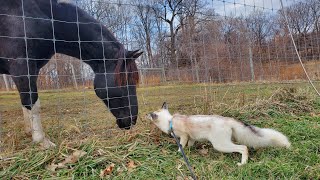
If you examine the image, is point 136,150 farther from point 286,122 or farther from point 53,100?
point 53,100

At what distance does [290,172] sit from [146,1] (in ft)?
10.9

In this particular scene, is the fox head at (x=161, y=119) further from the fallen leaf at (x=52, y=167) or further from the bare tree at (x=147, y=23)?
the bare tree at (x=147, y=23)

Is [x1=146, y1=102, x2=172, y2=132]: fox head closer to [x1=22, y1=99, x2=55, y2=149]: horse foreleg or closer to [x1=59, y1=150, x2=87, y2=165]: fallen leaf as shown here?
[x1=59, y1=150, x2=87, y2=165]: fallen leaf

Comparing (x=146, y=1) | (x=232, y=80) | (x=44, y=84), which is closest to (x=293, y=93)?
(x=232, y=80)

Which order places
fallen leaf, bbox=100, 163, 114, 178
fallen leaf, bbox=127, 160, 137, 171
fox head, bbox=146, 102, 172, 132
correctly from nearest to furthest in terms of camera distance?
fallen leaf, bbox=100, 163, 114, 178 → fallen leaf, bbox=127, 160, 137, 171 → fox head, bbox=146, 102, 172, 132

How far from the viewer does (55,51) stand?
3.35 m

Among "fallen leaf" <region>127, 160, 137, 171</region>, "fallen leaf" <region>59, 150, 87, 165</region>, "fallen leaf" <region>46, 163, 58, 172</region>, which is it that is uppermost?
"fallen leaf" <region>59, 150, 87, 165</region>

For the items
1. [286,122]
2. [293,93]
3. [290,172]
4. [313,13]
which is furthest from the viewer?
[313,13]

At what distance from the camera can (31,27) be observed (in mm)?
3369

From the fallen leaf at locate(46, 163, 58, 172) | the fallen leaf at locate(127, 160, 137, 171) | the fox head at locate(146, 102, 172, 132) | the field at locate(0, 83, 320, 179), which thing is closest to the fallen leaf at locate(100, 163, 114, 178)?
the field at locate(0, 83, 320, 179)

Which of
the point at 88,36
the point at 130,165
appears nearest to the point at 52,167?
the point at 130,165

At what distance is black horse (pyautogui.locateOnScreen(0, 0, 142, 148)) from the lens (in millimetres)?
3254

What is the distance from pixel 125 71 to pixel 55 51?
85 centimetres

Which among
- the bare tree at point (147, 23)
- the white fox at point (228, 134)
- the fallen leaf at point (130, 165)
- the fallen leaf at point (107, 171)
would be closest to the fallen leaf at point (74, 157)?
the fallen leaf at point (107, 171)
